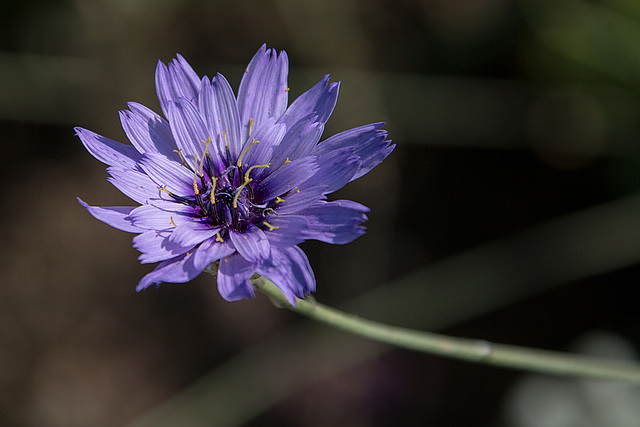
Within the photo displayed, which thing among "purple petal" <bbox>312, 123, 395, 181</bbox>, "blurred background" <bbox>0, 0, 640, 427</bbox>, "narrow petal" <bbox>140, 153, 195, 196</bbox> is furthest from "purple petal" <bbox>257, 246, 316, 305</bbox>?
"blurred background" <bbox>0, 0, 640, 427</bbox>

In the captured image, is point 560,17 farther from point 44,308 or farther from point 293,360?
point 44,308

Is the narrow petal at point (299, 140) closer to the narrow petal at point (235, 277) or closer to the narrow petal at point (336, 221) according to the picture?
the narrow petal at point (336, 221)

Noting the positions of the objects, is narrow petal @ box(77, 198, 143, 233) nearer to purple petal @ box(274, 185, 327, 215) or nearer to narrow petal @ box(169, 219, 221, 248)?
narrow petal @ box(169, 219, 221, 248)

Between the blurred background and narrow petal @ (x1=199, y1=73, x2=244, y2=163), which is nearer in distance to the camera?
narrow petal @ (x1=199, y1=73, x2=244, y2=163)

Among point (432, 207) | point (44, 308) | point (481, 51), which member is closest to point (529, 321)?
point (432, 207)

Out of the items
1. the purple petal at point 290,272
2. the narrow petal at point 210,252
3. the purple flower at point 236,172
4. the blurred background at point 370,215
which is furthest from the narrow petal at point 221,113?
the blurred background at point 370,215

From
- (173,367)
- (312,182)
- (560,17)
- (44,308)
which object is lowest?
(173,367)

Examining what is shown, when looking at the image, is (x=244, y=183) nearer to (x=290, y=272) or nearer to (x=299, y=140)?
(x=299, y=140)
